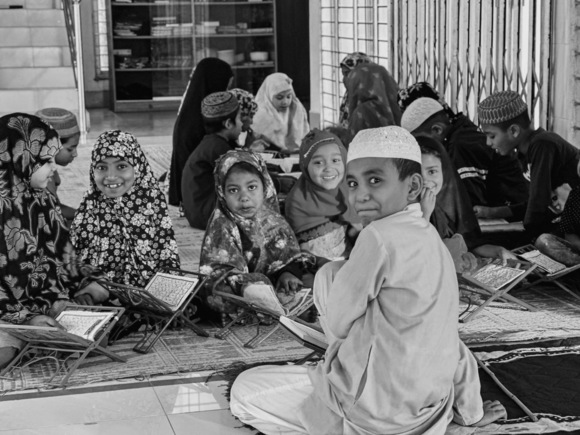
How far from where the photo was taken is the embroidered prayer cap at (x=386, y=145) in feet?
8.86

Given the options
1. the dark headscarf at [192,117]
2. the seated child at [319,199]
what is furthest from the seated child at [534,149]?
the dark headscarf at [192,117]

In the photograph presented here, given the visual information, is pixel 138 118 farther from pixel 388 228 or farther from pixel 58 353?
pixel 388 228

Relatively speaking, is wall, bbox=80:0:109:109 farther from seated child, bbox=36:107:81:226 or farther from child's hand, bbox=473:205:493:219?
child's hand, bbox=473:205:493:219

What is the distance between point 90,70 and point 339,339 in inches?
474

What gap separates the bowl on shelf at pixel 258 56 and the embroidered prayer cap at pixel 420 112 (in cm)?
825

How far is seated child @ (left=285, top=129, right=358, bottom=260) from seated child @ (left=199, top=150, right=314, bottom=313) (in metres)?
0.33

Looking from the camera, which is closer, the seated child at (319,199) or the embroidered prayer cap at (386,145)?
the embroidered prayer cap at (386,145)

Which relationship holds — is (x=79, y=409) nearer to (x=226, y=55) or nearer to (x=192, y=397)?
(x=192, y=397)

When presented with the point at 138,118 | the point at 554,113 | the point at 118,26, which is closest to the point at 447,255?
the point at 554,113

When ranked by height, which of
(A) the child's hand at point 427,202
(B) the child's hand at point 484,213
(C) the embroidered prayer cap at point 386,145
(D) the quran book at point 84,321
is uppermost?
(C) the embroidered prayer cap at point 386,145

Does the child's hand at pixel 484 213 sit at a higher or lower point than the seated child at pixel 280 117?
lower

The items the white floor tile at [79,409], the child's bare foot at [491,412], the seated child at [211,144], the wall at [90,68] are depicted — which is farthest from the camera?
the wall at [90,68]

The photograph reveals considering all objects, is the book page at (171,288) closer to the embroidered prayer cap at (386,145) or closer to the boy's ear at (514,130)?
the embroidered prayer cap at (386,145)

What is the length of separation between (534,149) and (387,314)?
2.79 metres
